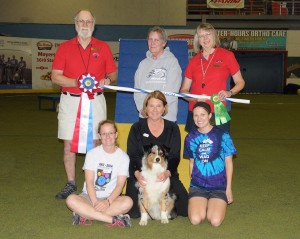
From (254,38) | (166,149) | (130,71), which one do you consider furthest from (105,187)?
(254,38)

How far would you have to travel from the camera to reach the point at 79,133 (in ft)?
17.2

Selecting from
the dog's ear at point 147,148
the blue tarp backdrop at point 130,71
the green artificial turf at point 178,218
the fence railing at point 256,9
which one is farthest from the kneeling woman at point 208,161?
the fence railing at point 256,9

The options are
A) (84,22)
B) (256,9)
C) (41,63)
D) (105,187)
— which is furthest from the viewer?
(256,9)

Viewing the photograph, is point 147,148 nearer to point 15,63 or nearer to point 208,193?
point 208,193

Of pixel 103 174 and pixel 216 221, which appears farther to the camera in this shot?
pixel 103 174

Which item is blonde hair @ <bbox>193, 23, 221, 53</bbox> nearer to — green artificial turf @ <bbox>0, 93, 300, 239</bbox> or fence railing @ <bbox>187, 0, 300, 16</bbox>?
green artificial turf @ <bbox>0, 93, 300, 239</bbox>

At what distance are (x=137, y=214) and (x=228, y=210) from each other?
88 cm

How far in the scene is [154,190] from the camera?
452 cm

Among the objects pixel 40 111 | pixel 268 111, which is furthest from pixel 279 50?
pixel 40 111

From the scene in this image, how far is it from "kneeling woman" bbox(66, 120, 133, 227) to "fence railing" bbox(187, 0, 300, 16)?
2018cm

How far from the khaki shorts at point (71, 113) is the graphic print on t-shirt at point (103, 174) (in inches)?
30.1

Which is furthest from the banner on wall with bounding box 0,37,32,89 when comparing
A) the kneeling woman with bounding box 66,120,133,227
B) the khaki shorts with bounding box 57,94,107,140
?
the kneeling woman with bounding box 66,120,133,227

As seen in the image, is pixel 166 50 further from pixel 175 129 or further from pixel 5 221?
pixel 5 221

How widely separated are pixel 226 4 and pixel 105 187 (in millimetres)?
20076
